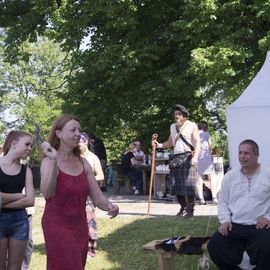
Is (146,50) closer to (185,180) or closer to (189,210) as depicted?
(185,180)

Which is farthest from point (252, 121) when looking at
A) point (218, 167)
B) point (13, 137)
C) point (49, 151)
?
point (218, 167)

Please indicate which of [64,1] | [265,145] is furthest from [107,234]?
[64,1]

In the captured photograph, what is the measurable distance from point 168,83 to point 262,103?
8.67m

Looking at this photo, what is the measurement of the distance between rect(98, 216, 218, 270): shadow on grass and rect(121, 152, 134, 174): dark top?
631 cm

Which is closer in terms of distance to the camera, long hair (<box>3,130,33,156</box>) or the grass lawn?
long hair (<box>3,130,33,156</box>)

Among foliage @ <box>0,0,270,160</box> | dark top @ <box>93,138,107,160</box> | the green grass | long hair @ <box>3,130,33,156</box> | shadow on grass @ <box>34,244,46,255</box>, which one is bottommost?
shadow on grass @ <box>34,244,46,255</box>

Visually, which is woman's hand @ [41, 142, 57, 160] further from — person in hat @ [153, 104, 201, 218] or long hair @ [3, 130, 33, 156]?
person in hat @ [153, 104, 201, 218]

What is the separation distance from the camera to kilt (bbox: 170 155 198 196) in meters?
8.87

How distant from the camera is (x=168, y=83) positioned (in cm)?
1538

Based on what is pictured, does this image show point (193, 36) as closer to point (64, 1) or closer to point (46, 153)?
point (64, 1)

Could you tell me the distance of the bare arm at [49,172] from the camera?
382 centimetres

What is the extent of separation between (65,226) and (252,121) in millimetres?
3547

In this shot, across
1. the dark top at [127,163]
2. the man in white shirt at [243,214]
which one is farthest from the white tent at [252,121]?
the dark top at [127,163]

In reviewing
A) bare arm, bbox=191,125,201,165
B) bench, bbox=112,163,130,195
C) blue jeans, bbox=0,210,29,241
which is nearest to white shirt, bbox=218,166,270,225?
blue jeans, bbox=0,210,29,241
